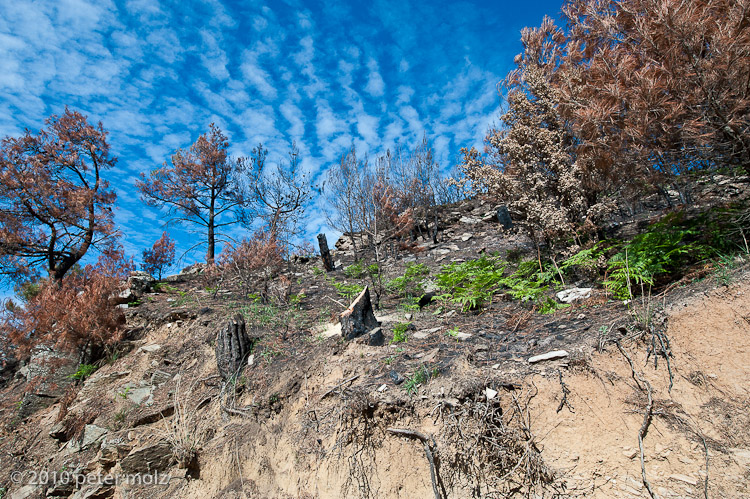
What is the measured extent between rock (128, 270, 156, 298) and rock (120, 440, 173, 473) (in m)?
5.89

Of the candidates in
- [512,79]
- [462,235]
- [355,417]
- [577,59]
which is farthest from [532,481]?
[462,235]

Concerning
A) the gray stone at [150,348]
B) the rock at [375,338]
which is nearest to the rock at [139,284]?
Result: the gray stone at [150,348]

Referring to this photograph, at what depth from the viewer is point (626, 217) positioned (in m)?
7.00

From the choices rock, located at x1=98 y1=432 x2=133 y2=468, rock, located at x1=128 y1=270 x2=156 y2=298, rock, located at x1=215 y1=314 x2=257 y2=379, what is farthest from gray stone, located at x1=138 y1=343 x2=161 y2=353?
rock, located at x1=128 y1=270 x2=156 y2=298

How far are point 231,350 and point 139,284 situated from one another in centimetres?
677

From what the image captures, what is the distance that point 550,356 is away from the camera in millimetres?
3010

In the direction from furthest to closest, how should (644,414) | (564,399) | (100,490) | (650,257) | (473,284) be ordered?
(473,284), (100,490), (650,257), (564,399), (644,414)

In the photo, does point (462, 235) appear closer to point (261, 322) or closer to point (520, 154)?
point (520, 154)

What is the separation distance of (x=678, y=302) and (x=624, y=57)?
2743mm

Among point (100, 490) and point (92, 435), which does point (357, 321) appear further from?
point (92, 435)

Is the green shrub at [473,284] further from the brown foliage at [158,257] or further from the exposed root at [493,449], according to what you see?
the brown foliage at [158,257]

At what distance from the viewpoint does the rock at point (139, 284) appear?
30.7 ft

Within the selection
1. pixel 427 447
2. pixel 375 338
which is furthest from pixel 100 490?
pixel 427 447

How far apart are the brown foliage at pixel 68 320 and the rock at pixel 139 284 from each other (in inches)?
83.5
